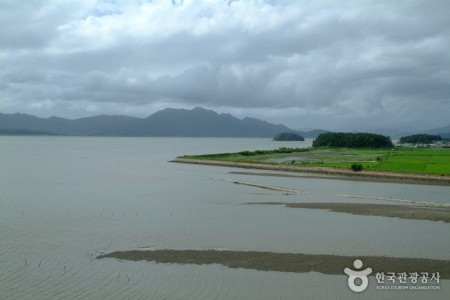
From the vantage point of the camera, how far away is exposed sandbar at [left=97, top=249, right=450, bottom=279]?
1602 centimetres

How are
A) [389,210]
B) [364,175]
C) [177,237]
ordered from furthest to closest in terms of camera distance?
[364,175], [389,210], [177,237]

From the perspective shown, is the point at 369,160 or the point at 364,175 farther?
the point at 369,160

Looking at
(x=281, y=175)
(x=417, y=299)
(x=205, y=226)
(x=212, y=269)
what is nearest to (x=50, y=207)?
(x=205, y=226)

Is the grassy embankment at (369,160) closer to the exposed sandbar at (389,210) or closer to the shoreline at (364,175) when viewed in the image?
the shoreline at (364,175)

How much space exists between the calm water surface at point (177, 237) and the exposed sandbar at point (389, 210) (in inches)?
57.2

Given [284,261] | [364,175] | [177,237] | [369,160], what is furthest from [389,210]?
[369,160]

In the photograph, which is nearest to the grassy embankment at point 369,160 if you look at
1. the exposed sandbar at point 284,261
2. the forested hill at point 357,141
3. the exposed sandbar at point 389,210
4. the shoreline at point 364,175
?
the shoreline at point 364,175

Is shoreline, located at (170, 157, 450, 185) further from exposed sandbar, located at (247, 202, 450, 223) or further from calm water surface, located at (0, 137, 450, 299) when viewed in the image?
exposed sandbar, located at (247, 202, 450, 223)

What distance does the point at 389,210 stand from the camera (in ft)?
93.4

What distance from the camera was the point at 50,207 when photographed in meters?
28.8

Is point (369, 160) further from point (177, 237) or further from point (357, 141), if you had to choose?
point (357, 141)

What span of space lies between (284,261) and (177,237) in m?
6.02

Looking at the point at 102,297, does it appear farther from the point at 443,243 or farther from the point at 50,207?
the point at 50,207

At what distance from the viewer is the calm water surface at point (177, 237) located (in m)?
14.0
